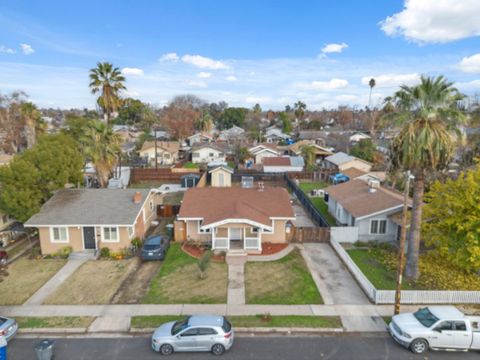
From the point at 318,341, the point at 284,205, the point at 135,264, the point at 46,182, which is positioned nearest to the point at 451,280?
the point at 318,341

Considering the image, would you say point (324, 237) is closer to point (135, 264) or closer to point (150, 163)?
point (135, 264)

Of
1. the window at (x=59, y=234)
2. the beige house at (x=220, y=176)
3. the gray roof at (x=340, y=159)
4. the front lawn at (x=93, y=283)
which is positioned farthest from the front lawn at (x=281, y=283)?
the gray roof at (x=340, y=159)

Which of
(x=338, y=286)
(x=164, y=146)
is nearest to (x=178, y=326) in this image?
(x=338, y=286)

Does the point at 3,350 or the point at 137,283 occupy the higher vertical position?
the point at 3,350

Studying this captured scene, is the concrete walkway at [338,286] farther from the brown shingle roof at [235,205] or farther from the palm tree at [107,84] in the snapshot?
the palm tree at [107,84]

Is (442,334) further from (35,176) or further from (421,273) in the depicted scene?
(35,176)

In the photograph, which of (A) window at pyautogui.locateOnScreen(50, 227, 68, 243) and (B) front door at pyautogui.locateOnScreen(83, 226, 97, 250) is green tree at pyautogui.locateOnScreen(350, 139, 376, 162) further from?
(A) window at pyautogui.locateOnScreen(50, 227, 68, 243)
